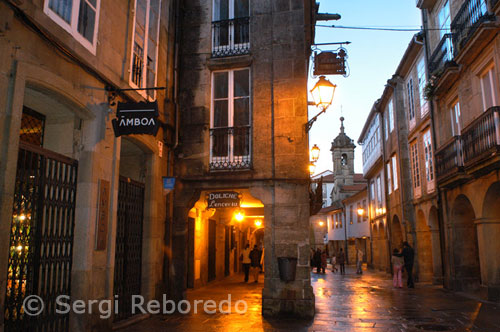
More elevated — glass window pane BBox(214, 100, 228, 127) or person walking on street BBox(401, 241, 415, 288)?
glass window pane BBox(214, 100, 228, 127)

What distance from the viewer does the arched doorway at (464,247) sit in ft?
50.2

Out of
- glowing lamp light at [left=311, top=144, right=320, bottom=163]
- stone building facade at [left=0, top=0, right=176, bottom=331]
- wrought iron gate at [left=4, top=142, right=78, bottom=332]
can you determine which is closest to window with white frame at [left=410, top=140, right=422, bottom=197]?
glowing lamp light at [left=311, top=144, right=320, bottom=163]

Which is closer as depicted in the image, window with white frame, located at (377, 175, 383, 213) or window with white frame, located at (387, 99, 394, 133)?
window with white frame, located at (387, 99, 394, 133)

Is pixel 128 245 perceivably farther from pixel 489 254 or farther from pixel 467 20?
pixel 467 20

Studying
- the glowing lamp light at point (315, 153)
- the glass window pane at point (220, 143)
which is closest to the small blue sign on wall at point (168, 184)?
the glass window pane at point (220, 143)

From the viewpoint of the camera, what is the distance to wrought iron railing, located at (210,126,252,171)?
1073 cm

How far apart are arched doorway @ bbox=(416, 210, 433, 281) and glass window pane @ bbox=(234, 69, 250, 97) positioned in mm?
13194

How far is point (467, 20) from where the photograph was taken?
13328 millimetres

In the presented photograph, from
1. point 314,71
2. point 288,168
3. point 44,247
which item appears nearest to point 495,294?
point 288,168

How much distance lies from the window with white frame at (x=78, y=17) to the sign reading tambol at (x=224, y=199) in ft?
15.7

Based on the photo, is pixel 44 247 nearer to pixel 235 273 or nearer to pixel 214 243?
pixel 214 243

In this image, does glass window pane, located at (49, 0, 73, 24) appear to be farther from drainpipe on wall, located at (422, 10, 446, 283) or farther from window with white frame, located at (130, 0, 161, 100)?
drainpipe on wall, located at (422, 10, 446, 283)

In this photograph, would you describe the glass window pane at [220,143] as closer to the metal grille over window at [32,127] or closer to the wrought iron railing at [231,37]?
the wrought iron railing at [231,37]

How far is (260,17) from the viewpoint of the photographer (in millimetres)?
10906
